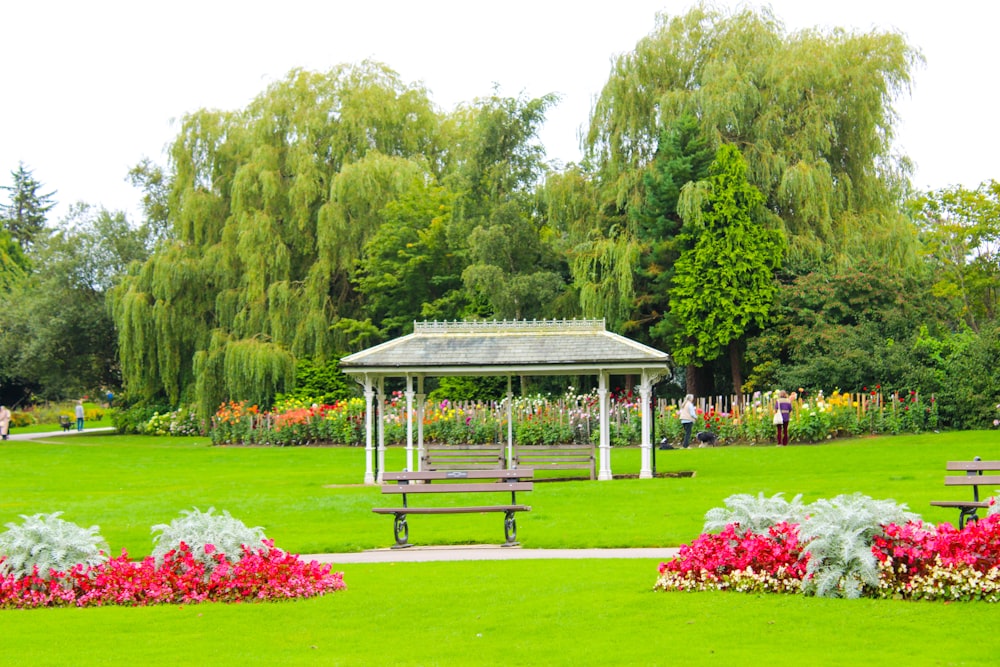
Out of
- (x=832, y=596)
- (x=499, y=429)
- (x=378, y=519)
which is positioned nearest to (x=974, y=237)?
(x=499, y=429)

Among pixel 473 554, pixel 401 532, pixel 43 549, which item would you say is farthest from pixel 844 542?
pixel 43 549

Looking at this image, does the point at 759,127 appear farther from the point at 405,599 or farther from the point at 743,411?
the point at 405,599

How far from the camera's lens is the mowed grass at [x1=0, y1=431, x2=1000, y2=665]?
8594 mm

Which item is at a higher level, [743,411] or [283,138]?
[283,138]

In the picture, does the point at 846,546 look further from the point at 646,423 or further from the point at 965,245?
the point at 965,245

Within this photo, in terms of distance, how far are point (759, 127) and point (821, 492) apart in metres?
22.3

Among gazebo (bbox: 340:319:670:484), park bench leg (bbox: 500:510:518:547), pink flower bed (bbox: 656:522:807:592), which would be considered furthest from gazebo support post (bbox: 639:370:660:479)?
pink flower bed (bbox: 656:522:807:592)

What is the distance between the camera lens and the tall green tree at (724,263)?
3800 cm

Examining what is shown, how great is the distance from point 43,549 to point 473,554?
5.16m

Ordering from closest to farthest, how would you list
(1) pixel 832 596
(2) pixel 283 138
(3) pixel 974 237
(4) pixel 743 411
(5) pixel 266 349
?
(1) pixel 832 596 → (4) pixel 743 411 → (5) pixel 266 349 → (2) pixel 283 138 → (3) pixel 974 237

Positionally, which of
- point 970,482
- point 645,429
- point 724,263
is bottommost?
point 970,482

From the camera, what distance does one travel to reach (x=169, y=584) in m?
11.4

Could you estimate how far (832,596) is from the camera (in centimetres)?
1038

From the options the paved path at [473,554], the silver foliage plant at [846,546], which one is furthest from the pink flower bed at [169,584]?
the silver foliage plant at [846,546]
